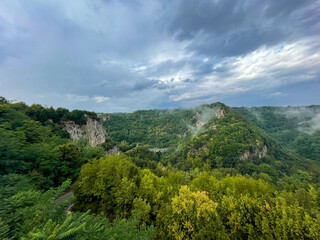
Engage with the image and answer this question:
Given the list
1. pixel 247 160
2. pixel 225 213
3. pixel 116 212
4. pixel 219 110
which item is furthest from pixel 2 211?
pixel 219 110

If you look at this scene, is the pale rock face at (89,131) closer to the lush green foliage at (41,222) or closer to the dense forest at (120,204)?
the dense forest at (120,204)

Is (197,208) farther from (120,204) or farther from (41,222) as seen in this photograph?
(41,222)

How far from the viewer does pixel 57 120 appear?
50.5 m

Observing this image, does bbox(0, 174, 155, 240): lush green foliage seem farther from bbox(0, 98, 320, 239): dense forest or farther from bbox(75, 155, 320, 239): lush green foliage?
bbox(75, 155, 320, 239): lush green foliage

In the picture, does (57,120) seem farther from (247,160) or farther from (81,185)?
(247,160)

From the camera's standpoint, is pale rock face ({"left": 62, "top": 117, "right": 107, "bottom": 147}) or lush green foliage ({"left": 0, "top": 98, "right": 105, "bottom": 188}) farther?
pale rock face ({"left": 62, "top": 117, "right": 107, "bottom": 147})

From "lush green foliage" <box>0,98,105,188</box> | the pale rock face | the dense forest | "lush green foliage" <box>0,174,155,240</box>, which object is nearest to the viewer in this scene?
"lush green foliage" <box>0,174,155,240</box>

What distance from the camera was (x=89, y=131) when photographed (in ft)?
202

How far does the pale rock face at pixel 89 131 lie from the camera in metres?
51.4

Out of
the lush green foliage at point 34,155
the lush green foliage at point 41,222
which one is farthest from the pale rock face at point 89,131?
the lush green foliage at point 41,222

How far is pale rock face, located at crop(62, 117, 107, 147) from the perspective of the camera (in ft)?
169

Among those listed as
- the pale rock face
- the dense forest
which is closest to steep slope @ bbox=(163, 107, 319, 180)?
the pale rock face

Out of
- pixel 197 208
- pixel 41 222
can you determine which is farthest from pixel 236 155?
pixel 41 222

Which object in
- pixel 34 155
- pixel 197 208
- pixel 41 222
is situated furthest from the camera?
pixel 34 155
